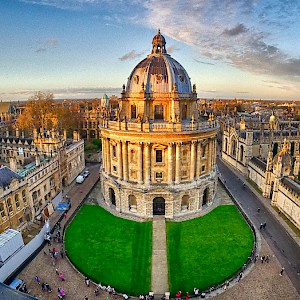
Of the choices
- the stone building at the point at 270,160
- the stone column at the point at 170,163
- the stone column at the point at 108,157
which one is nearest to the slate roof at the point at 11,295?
the stone column at the point at 170,163

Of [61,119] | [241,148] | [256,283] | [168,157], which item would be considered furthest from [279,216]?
[61,119]

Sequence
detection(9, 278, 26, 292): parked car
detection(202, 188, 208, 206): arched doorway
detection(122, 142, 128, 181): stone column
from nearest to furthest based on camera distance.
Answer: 1. detection(9, 278, 26, 292): parked car
2. detection(122, 142, 128, 181): stone column
3. detection(202, 188, 208, 206): arched doorway

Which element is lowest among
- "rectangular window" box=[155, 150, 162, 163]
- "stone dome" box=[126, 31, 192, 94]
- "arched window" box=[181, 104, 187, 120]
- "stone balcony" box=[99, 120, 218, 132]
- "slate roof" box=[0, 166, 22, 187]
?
"slate roof" box=[0, 166, 22, 187]

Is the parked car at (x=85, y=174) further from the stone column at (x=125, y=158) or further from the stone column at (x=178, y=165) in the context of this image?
the stone column at (x=178, y=165)

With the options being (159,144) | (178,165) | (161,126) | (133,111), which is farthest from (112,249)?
(133,111)

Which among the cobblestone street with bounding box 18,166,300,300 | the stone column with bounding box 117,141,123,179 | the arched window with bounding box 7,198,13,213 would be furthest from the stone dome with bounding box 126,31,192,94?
the cobblestone street with bounding box 18,166,300,300

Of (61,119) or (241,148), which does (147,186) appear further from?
(61,119)

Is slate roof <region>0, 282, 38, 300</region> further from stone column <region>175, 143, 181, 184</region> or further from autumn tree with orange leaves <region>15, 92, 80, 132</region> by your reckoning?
autumn tree with orange leaves <region>15, 92, 80, 132</region>
